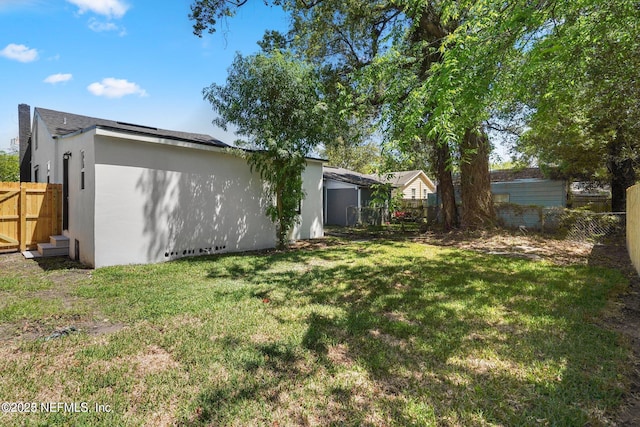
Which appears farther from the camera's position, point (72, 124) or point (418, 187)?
point (418, 187)

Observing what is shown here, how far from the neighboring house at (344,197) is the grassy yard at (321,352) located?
1220cm

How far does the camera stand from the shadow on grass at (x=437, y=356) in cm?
221

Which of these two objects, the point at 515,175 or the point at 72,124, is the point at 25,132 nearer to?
the point at 72,124

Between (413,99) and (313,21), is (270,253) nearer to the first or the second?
(413,99)

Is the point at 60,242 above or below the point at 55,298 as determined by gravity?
above

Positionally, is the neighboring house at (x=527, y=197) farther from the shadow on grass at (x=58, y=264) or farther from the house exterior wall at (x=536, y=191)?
the shadow on grass at (x=58, y=264)

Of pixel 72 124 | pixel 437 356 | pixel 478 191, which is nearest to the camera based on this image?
pixel 437 356

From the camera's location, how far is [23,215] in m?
8.51

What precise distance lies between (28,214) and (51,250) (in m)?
1.55

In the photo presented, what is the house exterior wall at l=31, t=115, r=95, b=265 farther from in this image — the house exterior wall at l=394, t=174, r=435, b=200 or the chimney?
the house exterior wall at l=394, t=174, r=435, b=200

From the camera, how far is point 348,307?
4.34 m

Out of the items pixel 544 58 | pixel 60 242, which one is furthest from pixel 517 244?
pixel 60 242

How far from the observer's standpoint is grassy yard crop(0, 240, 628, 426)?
2215 millimetres

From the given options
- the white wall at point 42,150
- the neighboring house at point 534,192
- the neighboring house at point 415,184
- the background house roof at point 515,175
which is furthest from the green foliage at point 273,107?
the background house roof at point 515,175
